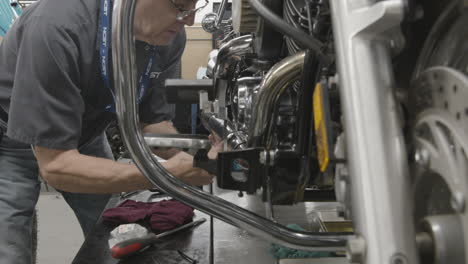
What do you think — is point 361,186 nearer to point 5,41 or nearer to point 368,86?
point 368,86

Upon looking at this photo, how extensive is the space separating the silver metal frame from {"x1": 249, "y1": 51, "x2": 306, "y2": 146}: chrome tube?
0.21m

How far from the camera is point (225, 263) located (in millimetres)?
711

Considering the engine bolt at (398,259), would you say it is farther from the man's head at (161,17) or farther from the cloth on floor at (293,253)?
the man's head at (161,17)

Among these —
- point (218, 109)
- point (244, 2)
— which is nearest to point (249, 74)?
point (218, 109)

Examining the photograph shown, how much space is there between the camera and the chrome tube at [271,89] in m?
0.48

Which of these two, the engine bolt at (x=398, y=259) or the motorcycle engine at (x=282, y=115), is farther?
the motorcycle engine at (x=282, y=115)

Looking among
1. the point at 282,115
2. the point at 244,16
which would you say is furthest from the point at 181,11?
the point at 282,115

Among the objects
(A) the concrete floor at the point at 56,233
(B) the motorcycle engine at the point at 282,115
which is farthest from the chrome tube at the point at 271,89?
(A) the concrete floor at the point at 56,233

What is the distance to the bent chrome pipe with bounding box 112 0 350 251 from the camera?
402mm

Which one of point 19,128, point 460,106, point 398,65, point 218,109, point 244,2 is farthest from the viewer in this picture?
point 218,109

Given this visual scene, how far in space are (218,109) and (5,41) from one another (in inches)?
20.7

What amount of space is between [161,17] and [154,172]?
0.45m

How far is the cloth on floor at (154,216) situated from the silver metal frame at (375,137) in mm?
652

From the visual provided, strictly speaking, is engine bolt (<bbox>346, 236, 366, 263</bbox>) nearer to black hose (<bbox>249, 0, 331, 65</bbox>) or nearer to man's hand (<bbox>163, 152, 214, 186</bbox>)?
black hose (<bbox>249, 0, 331, 65</bbox>)
